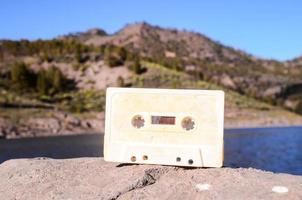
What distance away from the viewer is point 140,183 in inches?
375

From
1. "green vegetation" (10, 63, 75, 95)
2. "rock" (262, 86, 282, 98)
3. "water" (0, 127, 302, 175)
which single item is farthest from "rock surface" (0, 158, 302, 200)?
"rock" (262, 86, 282, 98)

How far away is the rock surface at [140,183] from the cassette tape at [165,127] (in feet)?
0.79

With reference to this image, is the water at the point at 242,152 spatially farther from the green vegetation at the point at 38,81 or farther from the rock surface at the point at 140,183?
the green vegetation at the point at 38,81

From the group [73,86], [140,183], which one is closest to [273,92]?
[73,86]

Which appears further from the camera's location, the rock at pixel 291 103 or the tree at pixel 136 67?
the rock at pixel 291 103

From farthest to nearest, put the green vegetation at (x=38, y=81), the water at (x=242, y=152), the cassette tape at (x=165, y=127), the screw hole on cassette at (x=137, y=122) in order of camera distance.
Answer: the green vegetation at (x=38, y=81)
the water at (x=242, y=152)
the screw hole on cassette at (x=137, y=122)
the cassette tape at (x=165, y=127)

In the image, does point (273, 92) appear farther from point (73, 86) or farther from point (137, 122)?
point (137, 122)

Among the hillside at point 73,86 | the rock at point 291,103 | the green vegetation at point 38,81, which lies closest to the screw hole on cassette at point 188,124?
the hillside at point 73,86

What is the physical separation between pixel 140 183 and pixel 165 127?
1.42 m

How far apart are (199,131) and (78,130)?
206ft

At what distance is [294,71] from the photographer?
19138 cm

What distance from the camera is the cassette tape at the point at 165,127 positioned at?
10.2m

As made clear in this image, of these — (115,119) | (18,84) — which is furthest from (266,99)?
(115,119)

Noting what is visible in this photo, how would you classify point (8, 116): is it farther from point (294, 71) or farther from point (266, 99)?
point (294, 71)
